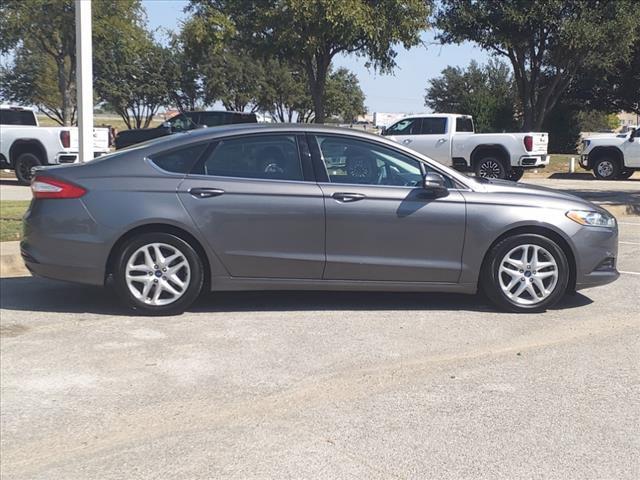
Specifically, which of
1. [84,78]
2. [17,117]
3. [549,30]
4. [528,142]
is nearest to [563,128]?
[549,30]

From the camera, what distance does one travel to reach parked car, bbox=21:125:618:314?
6020 mm

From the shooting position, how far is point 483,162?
63.7 feet

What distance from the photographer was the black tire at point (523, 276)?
20.3 feet

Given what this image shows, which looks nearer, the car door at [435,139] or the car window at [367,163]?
the car window at [367,163]

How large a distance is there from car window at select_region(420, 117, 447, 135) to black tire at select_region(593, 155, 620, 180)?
6048 mm

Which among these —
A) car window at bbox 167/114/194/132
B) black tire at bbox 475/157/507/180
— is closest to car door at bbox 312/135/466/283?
black tire at bbox 475/157/507/180

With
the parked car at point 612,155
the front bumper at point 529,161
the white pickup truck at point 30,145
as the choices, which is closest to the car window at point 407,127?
the front bumper at point 529,161

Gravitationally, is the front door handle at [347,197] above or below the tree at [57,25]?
below

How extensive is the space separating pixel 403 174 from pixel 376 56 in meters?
19.7

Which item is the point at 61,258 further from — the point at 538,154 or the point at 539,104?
the point at 539,104

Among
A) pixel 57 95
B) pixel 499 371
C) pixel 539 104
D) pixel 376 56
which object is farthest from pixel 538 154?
pixel 57 95

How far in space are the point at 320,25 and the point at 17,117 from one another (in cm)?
918

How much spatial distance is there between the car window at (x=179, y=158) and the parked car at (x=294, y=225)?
1 centimetres

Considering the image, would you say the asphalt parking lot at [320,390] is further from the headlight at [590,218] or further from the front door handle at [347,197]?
the front door handle at [347,197]
